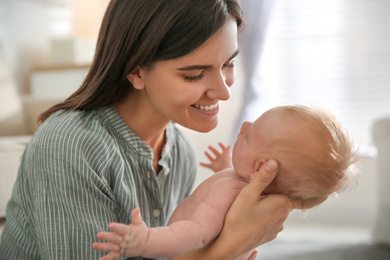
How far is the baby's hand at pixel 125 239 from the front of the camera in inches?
35.5

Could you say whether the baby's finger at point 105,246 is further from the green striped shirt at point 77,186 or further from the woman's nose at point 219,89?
the woman's nose at point 219,89

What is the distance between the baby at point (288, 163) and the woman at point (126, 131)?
5cm

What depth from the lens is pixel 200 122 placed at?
4.33ft

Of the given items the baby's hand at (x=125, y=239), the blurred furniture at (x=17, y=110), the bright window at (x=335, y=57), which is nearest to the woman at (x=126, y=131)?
the baby's hand at (x=125, y=239)

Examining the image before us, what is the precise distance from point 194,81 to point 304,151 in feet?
1.13

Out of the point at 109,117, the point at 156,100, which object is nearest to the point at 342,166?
the point at 156,100

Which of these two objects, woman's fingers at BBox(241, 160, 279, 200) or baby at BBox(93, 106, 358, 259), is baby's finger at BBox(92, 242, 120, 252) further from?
woman's fingers at BBox(241, 160, 279, 200)

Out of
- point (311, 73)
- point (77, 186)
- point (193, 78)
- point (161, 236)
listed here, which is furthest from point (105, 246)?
point (311, 73)

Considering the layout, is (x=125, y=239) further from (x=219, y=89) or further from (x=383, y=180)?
(x=383, y=180)

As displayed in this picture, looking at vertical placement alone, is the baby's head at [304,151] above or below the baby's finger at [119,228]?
above

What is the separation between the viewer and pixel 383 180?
2.88 m

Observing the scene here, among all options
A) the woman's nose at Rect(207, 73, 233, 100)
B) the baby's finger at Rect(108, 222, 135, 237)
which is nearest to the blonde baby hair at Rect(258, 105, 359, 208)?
the woman's nose at Rect(207, 73, 233, 100)

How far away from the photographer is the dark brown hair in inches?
47.2

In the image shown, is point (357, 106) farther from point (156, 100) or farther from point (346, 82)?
point (156, 100)
